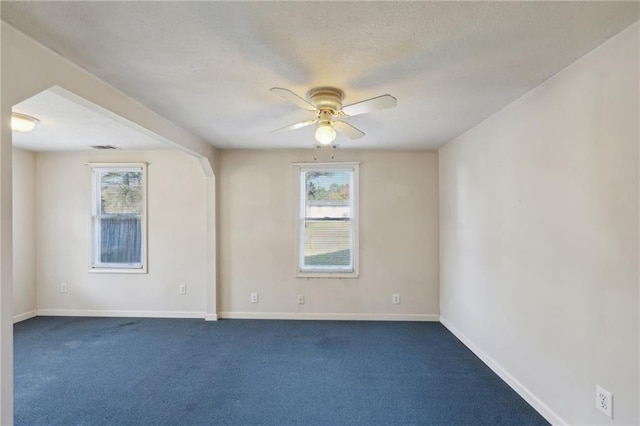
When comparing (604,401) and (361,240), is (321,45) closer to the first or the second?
(604,401)

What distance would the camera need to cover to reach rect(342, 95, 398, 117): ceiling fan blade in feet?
6.19

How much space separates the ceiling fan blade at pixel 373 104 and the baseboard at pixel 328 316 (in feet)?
10.0

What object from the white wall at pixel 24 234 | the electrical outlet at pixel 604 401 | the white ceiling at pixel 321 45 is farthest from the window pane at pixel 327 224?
the white wall at pixel 24 234

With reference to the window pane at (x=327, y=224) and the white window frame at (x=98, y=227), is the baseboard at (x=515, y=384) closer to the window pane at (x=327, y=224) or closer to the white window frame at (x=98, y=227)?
the window pane at (x=327, y=224)

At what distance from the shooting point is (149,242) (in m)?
4.45

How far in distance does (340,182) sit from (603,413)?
3407 mm

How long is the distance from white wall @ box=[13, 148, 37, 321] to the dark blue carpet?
588 mm

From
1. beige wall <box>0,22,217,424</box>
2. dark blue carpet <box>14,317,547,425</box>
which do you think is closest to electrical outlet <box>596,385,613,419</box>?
dark blue carpet <box>14,317,547,425</box>

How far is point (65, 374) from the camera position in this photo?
111 inches

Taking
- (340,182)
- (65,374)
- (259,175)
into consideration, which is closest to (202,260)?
(259,175)

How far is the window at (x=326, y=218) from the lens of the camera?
442cm

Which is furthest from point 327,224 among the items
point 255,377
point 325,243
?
point 255,377

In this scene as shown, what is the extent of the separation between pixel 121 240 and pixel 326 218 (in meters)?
3.05

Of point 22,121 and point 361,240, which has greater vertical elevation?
point 22,121
